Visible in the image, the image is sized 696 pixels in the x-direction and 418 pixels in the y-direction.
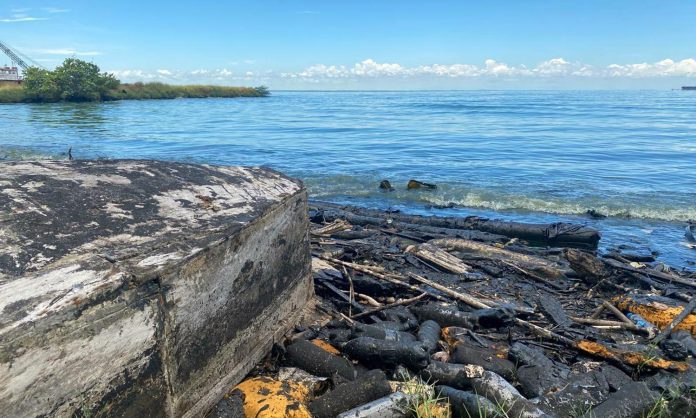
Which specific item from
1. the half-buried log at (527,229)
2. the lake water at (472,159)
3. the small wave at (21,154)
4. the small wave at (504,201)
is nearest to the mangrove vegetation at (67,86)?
the lake water at (472,159)

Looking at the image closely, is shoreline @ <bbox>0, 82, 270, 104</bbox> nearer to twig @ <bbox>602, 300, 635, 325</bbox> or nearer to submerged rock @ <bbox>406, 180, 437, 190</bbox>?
submerged rock @ <bbox>406, 180, 437, 190</bbox>

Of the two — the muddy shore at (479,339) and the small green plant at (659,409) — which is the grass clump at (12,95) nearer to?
the muddy shore at (479,339)

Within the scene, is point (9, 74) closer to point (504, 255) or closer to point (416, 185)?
point (416, 185)

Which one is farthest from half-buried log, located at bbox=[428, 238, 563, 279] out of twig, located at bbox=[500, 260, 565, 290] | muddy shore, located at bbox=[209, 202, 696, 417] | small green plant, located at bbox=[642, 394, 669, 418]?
small green plant, located at bbox=[642, 394, 669, 418]

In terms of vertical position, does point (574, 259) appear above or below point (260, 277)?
below

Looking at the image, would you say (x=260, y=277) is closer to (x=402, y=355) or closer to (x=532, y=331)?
(x=402, y=355)

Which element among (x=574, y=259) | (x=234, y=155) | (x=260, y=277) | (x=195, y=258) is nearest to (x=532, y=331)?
(x=574, y=259)

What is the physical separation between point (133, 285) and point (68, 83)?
82.9 metres

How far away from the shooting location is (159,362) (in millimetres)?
2936

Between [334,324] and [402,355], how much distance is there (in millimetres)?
1153

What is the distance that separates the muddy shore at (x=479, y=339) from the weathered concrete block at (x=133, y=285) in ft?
1.58

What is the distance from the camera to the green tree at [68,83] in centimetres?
6969

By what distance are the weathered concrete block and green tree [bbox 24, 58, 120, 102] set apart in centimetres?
8002

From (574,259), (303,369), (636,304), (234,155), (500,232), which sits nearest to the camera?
(303,369)
